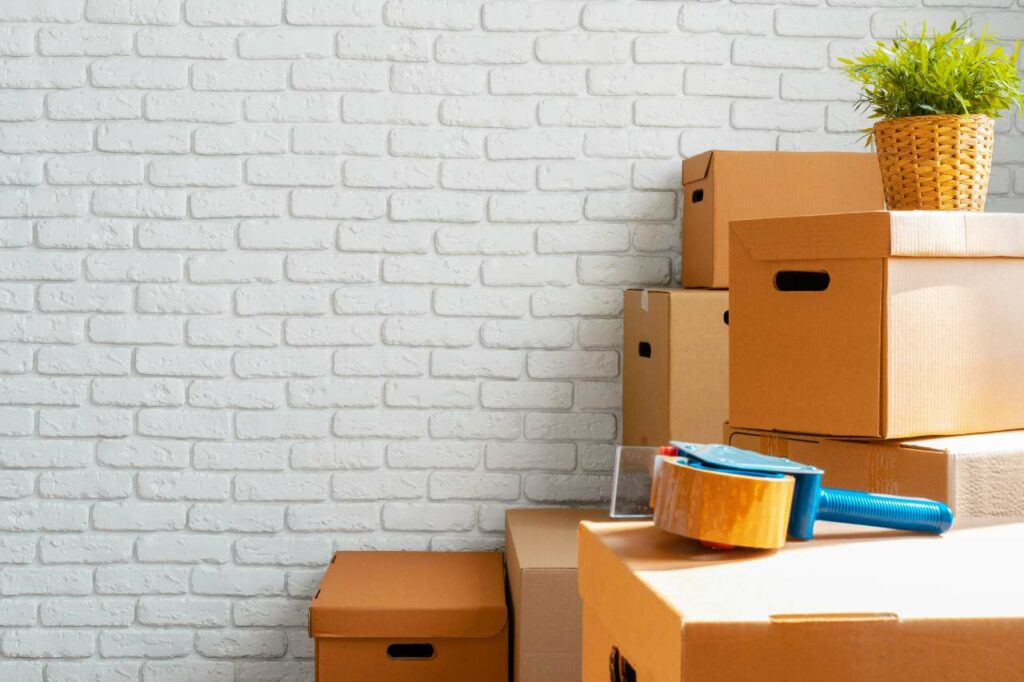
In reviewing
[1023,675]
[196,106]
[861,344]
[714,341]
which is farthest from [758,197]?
[1023,675]

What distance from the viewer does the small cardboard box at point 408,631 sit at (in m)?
1.88

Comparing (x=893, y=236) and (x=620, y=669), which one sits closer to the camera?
(x=620, y=669)

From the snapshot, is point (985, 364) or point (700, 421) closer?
point (985, 364)

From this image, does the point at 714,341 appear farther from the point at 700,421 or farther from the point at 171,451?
the point at 171,451

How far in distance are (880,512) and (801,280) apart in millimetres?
641

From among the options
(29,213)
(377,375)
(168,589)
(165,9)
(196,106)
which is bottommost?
(168,589)

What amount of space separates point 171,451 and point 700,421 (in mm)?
1165

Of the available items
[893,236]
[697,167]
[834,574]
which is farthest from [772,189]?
[834,574]

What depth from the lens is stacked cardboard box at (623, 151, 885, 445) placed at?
6.25 ft

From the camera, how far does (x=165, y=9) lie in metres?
2.24

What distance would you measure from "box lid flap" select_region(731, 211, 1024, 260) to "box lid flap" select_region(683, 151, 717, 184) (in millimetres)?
702

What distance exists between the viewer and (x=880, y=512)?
0.85 meters

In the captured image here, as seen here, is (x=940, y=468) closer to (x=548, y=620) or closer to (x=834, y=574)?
(x=834, y=574)

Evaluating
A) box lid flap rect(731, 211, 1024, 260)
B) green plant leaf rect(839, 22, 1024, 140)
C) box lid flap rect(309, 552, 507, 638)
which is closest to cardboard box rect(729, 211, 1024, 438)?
box lid flap rect(731, 211, 1024, 260)
